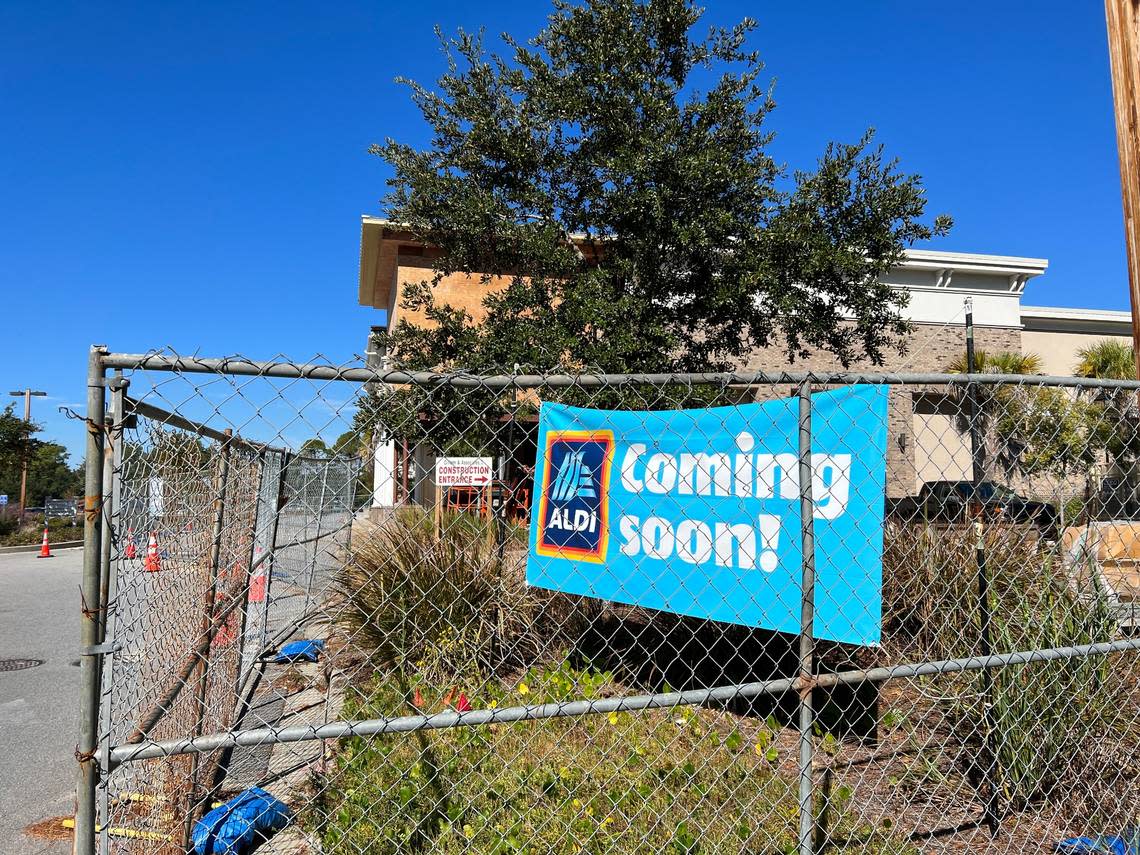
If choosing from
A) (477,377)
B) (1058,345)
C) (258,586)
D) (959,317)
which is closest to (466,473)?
(258,586)

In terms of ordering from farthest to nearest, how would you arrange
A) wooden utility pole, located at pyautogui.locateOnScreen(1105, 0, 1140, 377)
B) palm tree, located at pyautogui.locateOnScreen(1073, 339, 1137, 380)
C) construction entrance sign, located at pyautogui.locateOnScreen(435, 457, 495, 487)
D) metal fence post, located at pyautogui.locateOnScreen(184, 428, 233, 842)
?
palm tree, located at pyautogui.locateOnScreen(1073, 339, 1137, 380) → construction entrance sign, located at pyautogui.locateOnScreen(435, 457, 495, 487) → wooden utility pole, located at pyautogui.locateOnScreen(1105, 0, 1140, 377) → metal fence post, located at pyautogui.locateOnScreen(184, 428, 233, 842)

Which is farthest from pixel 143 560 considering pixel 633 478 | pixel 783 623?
pixel 783 623

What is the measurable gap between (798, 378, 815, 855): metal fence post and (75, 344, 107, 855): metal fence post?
2.20 metres

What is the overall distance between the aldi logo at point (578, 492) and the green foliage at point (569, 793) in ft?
3.16

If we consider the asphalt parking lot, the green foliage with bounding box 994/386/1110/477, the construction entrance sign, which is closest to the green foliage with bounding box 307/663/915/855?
the construction entrance sign

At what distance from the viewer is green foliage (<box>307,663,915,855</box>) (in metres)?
3.47

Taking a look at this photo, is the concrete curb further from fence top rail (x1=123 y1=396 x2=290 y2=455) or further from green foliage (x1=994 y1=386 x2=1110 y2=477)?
green foliage (x1=994 y1=386 x2=1110 y2=477)

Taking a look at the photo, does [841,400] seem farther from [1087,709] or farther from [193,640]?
[193,640]

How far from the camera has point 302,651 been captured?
7.15 meters

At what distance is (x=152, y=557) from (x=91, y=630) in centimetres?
131

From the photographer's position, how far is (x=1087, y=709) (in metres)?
3.78

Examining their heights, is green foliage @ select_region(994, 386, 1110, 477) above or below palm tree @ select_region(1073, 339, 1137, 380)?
below

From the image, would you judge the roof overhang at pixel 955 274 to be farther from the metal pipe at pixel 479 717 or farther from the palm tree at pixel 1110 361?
the metal pipe at pixel 479 717

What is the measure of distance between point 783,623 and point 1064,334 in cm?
3416
